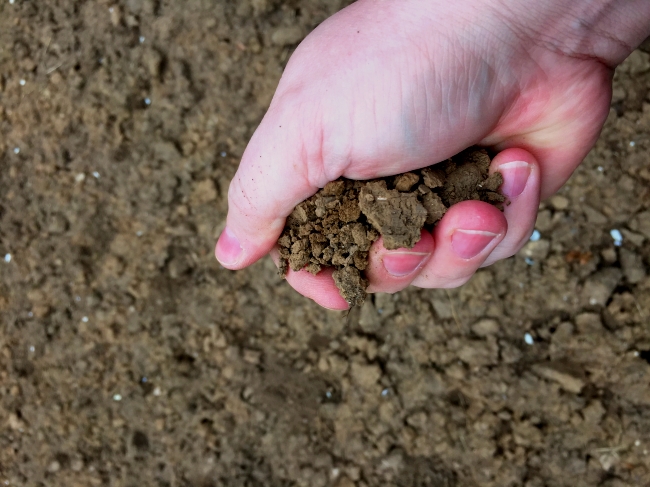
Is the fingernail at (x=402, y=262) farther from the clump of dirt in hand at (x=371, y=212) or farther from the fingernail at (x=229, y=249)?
the fingernail at (x=229, y=249)

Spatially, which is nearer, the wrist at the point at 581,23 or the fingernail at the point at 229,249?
the wrist at the point at 581,23

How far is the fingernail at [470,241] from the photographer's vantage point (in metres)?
1.34

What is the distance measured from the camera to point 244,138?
2201 mm

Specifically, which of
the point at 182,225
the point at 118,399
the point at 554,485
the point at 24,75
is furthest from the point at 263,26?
the point at 554,485

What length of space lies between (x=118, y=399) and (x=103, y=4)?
5.58 feet

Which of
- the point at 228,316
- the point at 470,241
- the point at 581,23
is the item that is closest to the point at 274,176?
the point at 470,241

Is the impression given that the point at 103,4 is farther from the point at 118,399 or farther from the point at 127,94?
the point at 118,399

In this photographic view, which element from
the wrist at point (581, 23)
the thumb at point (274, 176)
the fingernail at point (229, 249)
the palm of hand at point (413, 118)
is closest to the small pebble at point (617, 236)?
the palm of hand at point (413, 118)

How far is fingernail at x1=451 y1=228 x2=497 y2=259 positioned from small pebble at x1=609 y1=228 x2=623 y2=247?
3.06 ft

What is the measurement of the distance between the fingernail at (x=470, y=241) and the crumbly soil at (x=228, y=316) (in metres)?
0.69

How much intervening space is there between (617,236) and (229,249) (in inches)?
59.0

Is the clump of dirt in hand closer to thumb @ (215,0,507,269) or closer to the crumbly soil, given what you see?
thumb @ (215,0,507,269)

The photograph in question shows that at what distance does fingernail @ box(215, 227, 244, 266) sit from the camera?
1.54m

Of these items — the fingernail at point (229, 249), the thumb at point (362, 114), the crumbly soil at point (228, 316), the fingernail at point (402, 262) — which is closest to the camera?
the thumb at point (362, 114)
